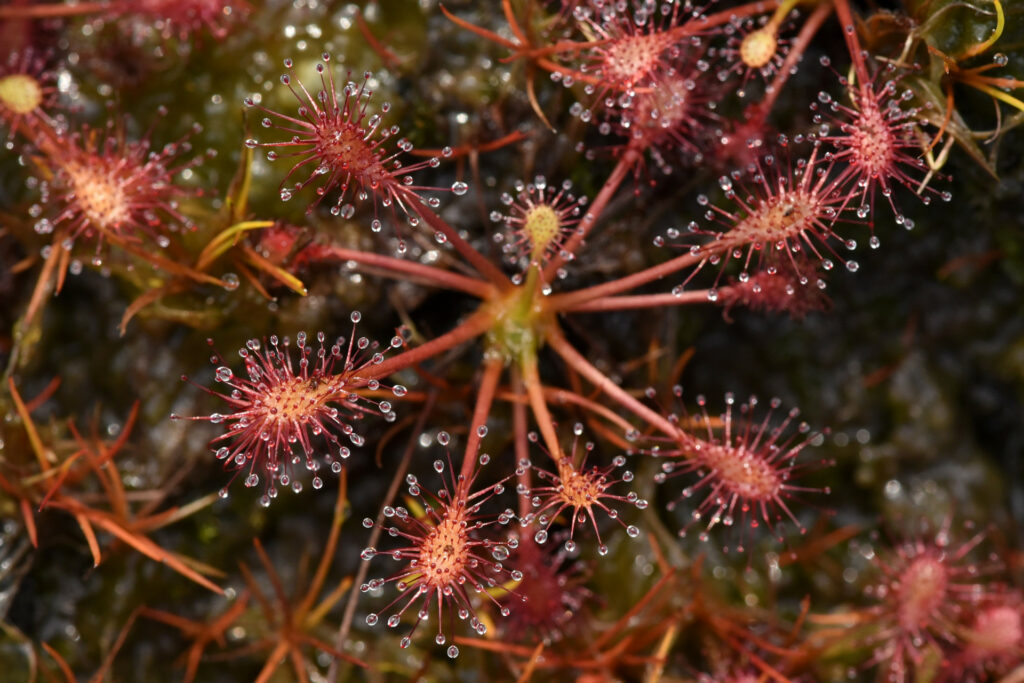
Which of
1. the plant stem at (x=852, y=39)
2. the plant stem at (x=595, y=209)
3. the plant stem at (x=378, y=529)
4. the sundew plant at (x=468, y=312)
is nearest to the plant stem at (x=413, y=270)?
the sundew plant at (x=468, y=312)

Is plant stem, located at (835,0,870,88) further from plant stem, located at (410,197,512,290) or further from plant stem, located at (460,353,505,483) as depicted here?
plant stem, located at (460,353,505,483)

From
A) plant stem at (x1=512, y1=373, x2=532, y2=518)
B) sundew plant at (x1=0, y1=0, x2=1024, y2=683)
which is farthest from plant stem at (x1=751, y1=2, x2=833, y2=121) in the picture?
plant stem at (x1=512, y1=373, x2=532, y2=518)

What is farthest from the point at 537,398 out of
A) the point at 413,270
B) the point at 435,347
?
the point at 413,270

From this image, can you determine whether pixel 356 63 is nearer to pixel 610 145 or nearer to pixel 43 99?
pixel 610 145

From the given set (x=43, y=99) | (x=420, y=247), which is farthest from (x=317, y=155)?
(x=43, y=99)

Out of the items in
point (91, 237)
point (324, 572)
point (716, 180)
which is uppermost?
point (716, 180)

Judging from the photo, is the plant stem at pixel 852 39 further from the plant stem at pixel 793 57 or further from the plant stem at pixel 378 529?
the plant stem at pixel 378 529
